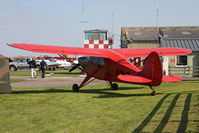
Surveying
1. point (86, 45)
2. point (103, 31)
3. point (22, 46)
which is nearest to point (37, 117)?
point (22, 46)

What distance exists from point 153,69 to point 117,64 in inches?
93.8

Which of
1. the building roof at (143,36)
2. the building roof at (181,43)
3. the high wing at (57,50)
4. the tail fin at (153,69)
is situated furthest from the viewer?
the building roof at (143,36)

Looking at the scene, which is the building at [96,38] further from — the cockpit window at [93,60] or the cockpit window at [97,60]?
the cockpit window at [97,60]

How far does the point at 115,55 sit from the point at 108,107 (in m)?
4.63

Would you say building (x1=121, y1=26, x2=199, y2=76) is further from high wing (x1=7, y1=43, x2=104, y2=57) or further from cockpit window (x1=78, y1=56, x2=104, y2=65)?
high wing (x1=7, y1=43, x2=104, y2=57)

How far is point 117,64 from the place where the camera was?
47.9 feet

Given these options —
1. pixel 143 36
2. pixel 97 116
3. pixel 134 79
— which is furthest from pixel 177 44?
pixel 97 116

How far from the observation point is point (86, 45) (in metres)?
33.0

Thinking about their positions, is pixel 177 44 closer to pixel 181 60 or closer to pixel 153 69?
pixel 181 60

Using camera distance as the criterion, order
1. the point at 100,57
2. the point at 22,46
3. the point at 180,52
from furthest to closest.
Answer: the point at 180,52
the point at 100,57
the point at 22,46

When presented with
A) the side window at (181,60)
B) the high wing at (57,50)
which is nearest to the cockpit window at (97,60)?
the high wing at (57,50)

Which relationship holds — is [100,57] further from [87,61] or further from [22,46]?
[22,46]

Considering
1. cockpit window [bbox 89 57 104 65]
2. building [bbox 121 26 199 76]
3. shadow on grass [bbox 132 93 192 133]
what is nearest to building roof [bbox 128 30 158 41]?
building [bbox 121 26 199 76]

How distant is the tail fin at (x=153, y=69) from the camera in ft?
41.0
